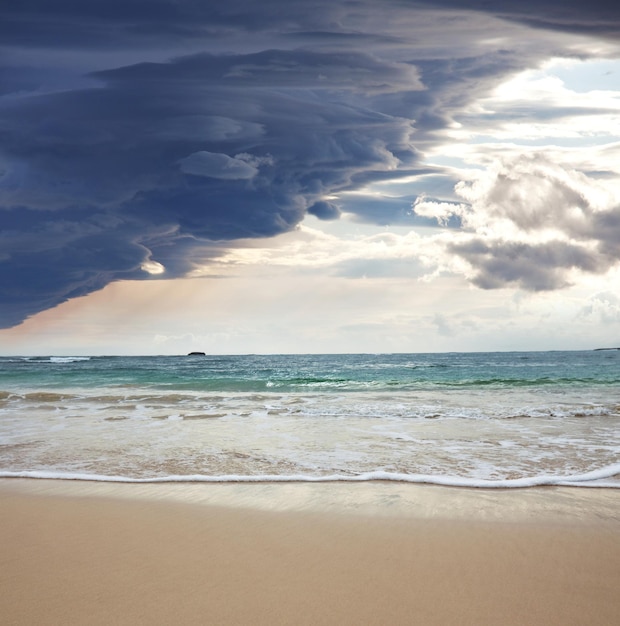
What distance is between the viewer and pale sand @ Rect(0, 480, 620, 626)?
9.86 ft

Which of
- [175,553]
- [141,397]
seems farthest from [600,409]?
[141,397]

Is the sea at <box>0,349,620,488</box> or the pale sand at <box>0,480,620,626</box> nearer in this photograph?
the pale sand at <box>0,480,620,626</box>

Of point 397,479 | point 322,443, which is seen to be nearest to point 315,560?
point 397,479

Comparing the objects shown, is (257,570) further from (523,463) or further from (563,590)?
(523,463)

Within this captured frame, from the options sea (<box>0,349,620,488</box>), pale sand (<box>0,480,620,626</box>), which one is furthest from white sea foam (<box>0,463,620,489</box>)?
pale sand (<box>0,480,620,626</box>)

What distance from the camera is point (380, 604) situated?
3059 millimetres

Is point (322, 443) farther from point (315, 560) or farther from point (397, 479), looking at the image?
point (315, 560)

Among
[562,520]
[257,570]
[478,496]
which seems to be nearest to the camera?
[257,570]

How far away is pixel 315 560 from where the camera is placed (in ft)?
12.2

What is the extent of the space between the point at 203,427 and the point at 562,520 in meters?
7.84

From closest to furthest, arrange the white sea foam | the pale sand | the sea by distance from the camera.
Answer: the pale sand, the white sea foam, the sea

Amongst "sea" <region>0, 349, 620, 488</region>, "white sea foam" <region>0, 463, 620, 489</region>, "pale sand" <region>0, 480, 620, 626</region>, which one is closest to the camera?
"pale sand" <region>0, 480, 620, 626</region>

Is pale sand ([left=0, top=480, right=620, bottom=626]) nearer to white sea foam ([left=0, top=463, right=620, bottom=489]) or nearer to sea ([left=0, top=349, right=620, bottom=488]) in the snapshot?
white sea foam ([left=0, top=463, right=620, bottom=489])

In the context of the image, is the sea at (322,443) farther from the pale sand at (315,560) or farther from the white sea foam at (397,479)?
the pale sand at (315,560)
